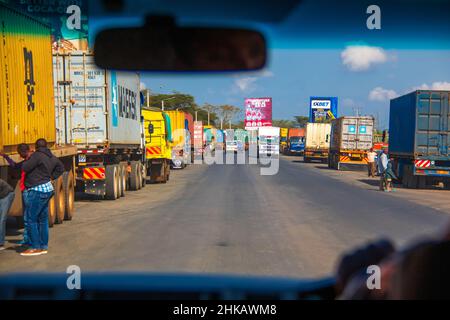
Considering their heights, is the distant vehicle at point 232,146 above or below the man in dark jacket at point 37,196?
below

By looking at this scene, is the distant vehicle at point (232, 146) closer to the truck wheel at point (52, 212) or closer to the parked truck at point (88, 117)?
the parked truck at point (88, 117)

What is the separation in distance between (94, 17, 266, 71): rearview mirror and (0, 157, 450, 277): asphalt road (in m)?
4.23

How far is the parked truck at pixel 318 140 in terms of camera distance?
46.7 meters

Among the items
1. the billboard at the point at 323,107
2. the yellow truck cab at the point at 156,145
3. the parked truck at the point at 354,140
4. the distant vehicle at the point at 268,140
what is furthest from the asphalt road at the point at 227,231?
the distant vehicle at the point at 268,140

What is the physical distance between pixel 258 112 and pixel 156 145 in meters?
27.7

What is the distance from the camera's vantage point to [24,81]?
10883mm

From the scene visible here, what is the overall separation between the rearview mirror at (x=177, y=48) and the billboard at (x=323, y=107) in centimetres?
4410

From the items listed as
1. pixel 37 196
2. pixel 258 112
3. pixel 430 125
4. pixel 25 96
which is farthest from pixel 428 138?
A: pixel 258 112

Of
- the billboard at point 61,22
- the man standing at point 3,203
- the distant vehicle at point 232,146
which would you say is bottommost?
the distant vehicle at point 232,146

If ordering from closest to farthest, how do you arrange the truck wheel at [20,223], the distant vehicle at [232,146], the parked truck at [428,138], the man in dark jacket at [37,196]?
the man in dark jacket at [37,196], the truck wheel at [20,223], the parked truck at [428,138], the distant vehicle at [232,146]

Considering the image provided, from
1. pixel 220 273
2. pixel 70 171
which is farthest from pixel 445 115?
pixel 220 273

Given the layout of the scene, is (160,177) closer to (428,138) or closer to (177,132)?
(177,132)

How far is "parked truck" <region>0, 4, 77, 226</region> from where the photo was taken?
974 centimetres

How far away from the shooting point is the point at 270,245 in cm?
945
